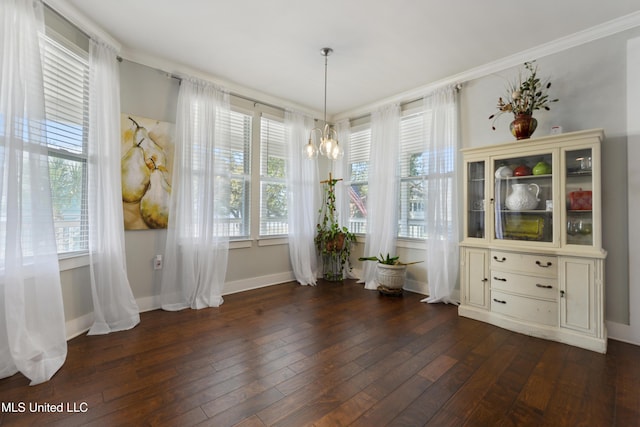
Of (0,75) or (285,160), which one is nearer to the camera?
(0,75)

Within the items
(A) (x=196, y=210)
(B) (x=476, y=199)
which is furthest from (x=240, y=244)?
(B) (x=476, y=199)

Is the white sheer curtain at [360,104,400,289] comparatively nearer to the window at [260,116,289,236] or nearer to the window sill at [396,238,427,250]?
the window sill at [396,238,427,250]

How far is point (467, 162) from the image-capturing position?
10.6ft

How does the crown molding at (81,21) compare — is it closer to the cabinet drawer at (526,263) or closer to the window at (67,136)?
the window at (67,136)

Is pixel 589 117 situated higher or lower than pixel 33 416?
higher

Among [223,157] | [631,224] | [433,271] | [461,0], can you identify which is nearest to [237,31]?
[223,157]

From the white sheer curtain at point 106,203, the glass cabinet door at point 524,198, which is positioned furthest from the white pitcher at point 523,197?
the white sheer curtain at point 106,203

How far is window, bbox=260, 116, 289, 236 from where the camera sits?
433 centimetres

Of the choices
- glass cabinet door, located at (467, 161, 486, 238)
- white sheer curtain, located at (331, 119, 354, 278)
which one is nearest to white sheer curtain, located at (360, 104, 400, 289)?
white sheer curtain, located at (331, 119, 354, 278)

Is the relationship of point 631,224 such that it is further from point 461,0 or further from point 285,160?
point 285,160

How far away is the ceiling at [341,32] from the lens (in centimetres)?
240

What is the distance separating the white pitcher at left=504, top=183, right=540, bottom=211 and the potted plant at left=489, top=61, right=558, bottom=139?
0.50 meters

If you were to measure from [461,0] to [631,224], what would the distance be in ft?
8.06

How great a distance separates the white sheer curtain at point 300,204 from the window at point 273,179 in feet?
0.37
